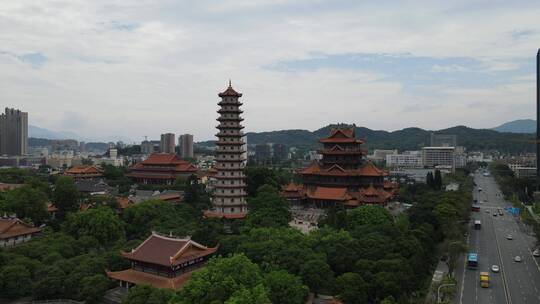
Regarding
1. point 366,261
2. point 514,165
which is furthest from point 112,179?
point 514,165

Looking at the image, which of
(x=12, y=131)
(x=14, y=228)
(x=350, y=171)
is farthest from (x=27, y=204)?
(x=12, y=131)

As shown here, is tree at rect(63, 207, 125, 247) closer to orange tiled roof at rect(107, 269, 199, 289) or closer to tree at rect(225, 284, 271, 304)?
orange tiled roof at rect(107, 269, 199, 289)

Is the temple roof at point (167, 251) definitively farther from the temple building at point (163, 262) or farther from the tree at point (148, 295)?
the tree at point (148, 295)

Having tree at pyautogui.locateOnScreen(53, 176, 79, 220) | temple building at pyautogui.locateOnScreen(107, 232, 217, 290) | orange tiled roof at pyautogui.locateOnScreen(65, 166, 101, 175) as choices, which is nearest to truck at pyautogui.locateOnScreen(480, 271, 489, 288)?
temple building at pyautogui.locateOnScreen(107, 232, 217, 290)

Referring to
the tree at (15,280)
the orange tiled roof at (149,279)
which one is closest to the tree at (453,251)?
the orange tiled roof at (149,279)

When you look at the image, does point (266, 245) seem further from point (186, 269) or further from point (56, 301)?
point (56, 301)

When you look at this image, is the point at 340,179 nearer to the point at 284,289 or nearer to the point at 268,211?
the point at 268,211
